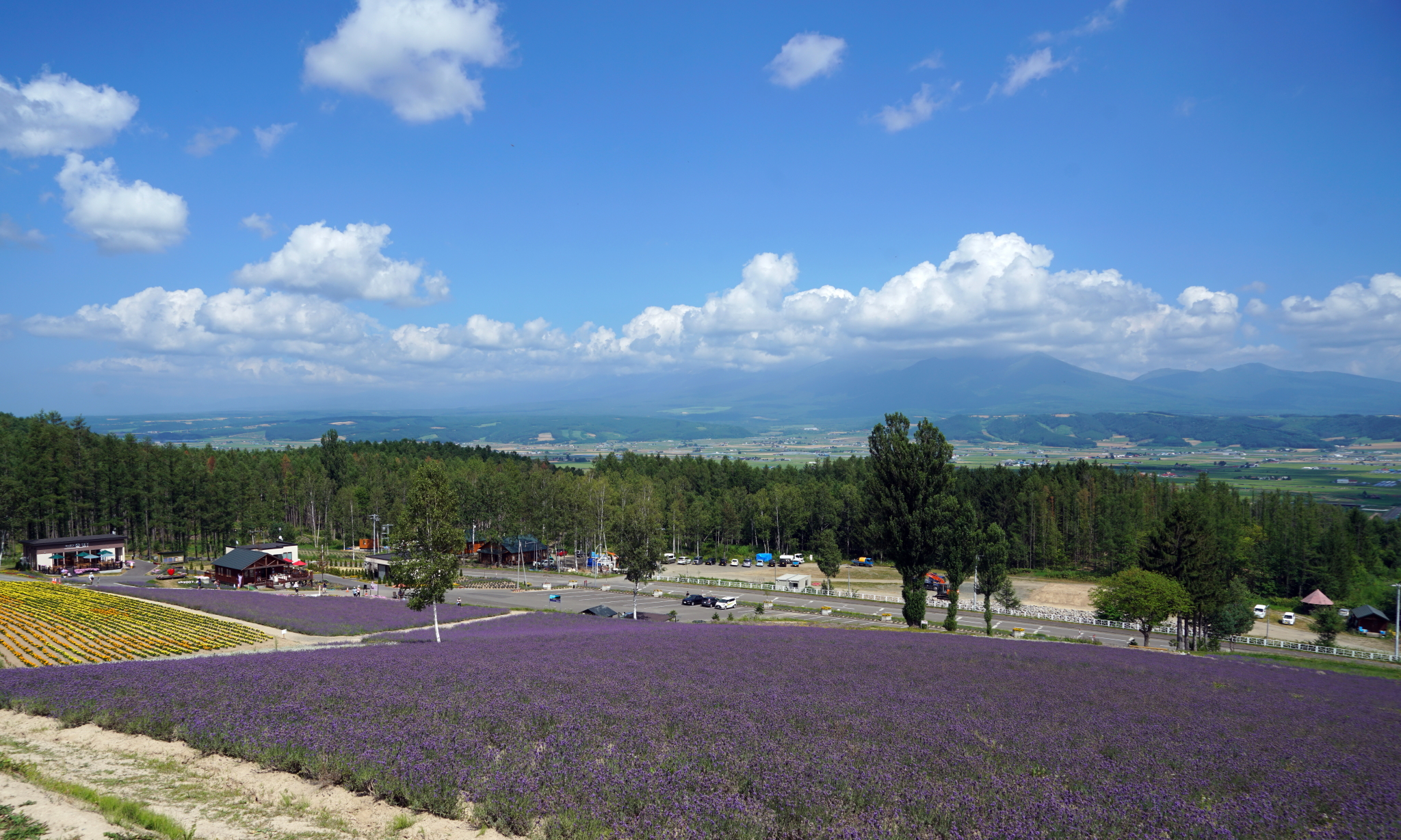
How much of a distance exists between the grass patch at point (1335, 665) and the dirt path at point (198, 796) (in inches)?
1580

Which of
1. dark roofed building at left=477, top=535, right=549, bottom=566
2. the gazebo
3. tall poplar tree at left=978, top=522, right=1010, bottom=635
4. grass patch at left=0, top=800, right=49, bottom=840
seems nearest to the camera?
grass patch at left=0, top=800, right=49, bottom=840

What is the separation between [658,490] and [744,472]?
25.5 m

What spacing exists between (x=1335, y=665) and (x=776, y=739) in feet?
147

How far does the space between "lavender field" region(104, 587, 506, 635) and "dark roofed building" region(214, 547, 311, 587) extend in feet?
49.7

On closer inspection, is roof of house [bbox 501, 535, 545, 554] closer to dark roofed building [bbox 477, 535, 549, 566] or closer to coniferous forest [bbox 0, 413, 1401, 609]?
dark roofed building [bbox 477, 535, 549, 566]

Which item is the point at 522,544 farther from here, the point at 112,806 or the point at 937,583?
the point at 112,806

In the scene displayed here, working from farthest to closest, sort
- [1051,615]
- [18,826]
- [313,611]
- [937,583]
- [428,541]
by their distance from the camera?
[937,583]
[1051,615]
[313,611]
[428,541]
[18,826]

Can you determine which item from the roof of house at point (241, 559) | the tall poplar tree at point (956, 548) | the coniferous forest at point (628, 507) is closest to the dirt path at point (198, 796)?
the tall poplar tree at point (956, 548)

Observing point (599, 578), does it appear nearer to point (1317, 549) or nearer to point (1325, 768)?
point (1325, 768)

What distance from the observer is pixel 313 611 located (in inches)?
1522

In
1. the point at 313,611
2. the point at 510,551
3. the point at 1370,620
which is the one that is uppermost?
the point at 313,611

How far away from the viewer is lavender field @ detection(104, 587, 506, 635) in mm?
33500

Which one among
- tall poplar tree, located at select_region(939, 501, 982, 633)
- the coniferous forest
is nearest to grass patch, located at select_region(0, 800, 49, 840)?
tall poplar tree, located at select_region(939, 501, 982, 633)

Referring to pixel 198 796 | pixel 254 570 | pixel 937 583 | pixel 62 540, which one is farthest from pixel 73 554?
pixel 937 583
